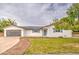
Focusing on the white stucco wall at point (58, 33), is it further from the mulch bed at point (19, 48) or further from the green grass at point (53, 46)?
the mulch bed at point (19, 48)

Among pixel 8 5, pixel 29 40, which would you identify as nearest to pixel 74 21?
pixel 29 40

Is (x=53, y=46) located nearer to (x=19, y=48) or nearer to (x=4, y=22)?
(x=19, y=48)

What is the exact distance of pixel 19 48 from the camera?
10.2 ft

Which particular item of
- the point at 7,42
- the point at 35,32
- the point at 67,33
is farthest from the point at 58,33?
the point at 7,42

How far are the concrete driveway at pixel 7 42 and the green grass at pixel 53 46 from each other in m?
0.20

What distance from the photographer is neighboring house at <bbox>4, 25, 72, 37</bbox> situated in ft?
10.3

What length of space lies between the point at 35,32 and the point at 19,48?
290 millimetres

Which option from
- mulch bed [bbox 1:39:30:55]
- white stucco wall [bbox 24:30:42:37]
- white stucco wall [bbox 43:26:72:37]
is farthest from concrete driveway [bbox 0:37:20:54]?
white stucco wall [bbox 43:26:72:37]

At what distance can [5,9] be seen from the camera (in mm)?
3109

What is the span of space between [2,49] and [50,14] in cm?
75

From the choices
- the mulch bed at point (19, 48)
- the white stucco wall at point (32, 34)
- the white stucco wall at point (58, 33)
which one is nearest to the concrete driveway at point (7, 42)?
the mulch bed at point (19, 48)
